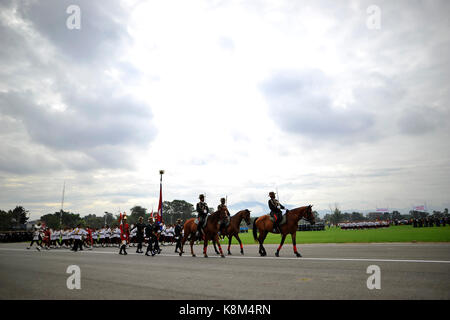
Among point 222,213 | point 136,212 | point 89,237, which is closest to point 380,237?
point 222,213

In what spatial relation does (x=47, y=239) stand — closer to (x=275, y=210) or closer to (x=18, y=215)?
(x=275, y=210)

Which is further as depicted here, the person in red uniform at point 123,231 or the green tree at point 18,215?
the green tree at point 18,215

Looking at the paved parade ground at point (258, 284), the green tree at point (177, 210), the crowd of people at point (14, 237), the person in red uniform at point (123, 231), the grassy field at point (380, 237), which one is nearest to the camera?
the paved parade ground at point (258, 284)

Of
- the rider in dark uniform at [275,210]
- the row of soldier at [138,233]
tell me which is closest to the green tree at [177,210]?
the row of soldier at [138,233]

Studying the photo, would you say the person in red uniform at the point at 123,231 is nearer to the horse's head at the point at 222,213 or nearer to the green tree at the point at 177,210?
the horse's head at the point at 222,213

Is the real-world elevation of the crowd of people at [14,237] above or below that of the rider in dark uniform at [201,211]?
below

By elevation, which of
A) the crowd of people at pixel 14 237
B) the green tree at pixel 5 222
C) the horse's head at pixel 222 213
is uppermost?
the horse's head at pixel 222 213

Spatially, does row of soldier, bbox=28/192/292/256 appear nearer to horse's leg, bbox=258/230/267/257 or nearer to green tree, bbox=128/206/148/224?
horse's leg, bbox=258/230/267/257
